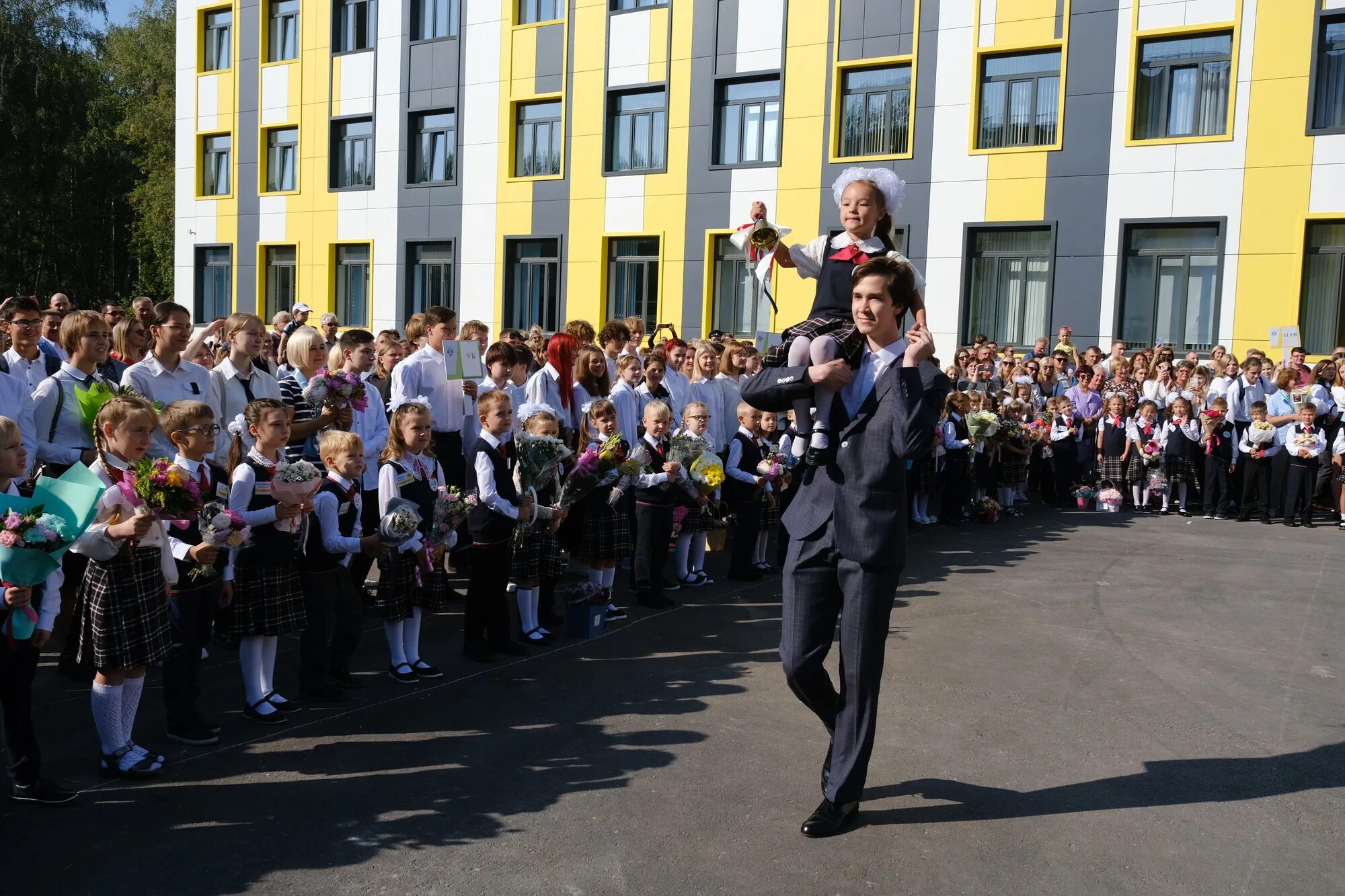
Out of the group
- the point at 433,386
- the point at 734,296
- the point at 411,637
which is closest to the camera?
the point at 411,637

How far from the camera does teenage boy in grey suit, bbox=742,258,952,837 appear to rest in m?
4.74

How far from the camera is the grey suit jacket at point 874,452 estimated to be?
4.70 m

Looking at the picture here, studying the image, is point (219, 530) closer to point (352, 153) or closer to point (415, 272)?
point (415, 272)

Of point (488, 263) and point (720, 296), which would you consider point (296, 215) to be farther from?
point (720, 296)

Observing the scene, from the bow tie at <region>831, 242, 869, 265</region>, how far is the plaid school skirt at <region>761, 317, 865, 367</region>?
35 cm

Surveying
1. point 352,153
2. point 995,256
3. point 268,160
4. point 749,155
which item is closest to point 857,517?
point 995,256

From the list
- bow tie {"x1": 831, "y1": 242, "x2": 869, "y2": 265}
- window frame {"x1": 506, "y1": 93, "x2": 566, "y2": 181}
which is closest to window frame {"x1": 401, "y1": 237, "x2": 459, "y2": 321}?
window frame {"x1": 506, "y1": 93, "x2": 566, "y2": 181}

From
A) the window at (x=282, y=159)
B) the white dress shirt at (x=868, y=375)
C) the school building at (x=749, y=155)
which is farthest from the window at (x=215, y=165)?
the white dress shirt at (x=868, y=375)

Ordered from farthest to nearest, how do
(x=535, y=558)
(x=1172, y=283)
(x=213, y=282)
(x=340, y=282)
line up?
(x=213, y=282)
(x=340, y=282)
(x=1172, y=283)
(x=535, y=558)

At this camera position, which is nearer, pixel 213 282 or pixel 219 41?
pixel 219 41

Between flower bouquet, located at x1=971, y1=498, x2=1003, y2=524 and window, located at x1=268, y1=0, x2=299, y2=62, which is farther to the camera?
window, located at x1=268, y1=0, x2=299, y2=62

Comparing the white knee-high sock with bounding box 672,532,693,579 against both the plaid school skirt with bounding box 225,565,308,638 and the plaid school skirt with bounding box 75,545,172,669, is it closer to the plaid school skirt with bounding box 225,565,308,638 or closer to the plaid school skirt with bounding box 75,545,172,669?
the plaid school skirt with bounding box 225,565,308,638

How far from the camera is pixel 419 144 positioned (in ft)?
90.6

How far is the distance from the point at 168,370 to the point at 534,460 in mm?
2440
